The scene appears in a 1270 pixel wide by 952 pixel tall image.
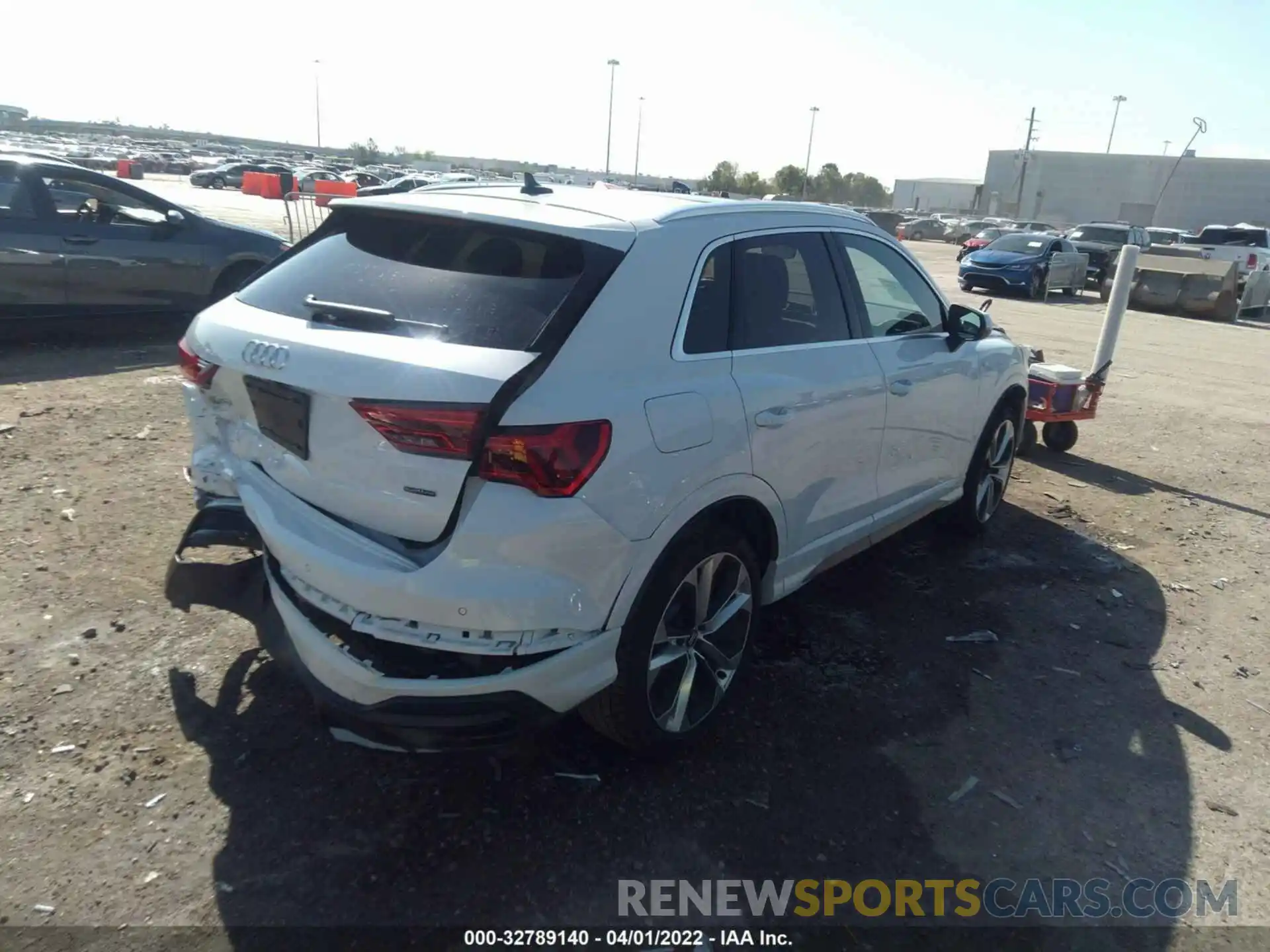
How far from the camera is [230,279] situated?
362 inches

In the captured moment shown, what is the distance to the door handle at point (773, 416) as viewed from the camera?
3.20m

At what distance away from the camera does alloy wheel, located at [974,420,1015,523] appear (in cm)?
542

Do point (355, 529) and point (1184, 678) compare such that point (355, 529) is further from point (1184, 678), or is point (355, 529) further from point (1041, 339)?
point (1041, 339)

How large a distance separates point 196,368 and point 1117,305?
713 centimetres

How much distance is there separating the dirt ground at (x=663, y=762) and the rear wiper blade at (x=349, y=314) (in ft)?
3.11

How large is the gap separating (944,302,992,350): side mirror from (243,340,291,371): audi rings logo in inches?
128

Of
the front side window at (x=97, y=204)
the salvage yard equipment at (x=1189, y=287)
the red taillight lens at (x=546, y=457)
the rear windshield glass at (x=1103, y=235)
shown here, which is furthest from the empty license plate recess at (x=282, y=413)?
the rear windshield glass at (x=1103, y=235)

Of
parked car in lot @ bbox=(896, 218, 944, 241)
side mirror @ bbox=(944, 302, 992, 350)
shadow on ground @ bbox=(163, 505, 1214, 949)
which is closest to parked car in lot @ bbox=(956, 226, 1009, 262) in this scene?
parked car in lot @ bbox=(896, 218, 944, 241)

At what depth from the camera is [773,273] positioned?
3.57 m

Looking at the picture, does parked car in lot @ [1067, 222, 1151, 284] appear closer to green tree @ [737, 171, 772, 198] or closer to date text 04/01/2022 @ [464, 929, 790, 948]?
date text 04/01/2022 @ [464, 929, 790, 948]

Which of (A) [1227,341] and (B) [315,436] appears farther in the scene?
(A) [1227,341]

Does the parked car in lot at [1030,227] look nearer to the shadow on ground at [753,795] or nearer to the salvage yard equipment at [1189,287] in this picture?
the salvage yard equipment at [1189,287]

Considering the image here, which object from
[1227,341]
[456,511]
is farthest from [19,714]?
[1227,341]

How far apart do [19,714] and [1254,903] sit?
4144 mm
